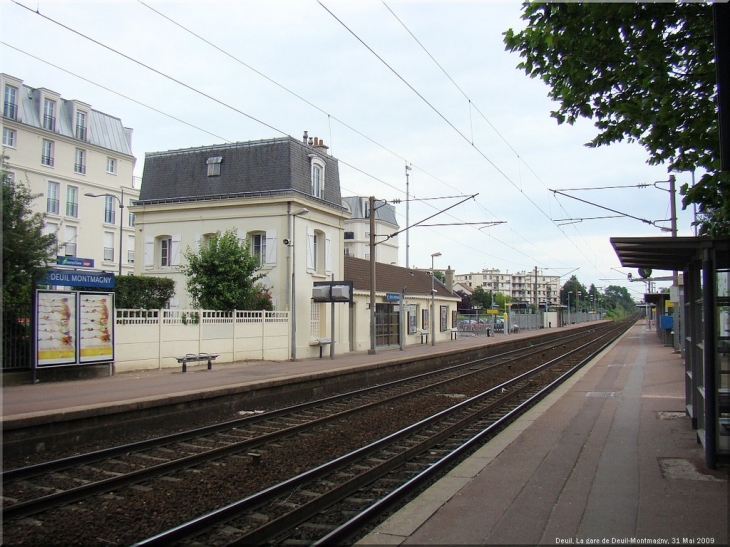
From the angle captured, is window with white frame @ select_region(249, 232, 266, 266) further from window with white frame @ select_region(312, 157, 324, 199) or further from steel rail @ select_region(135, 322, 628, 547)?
steel rail @ select_region(135, 322, 628, 547)

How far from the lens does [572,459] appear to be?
7.87m

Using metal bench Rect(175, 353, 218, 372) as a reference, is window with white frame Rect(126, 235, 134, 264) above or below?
above

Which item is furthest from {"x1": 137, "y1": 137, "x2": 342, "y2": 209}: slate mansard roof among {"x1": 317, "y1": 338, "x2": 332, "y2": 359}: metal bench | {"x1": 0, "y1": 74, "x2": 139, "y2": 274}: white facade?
{"x1": 0, "y1": 74, "x2": 139, "y2": 274}: white facade

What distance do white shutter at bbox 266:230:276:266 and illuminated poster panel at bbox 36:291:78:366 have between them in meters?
12.4

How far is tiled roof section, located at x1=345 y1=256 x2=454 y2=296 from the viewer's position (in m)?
34.2

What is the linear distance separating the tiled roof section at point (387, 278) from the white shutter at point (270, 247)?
4438 millimetres

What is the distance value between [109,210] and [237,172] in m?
26.1

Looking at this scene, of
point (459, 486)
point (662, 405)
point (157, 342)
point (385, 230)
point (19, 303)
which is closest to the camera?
point (459, 486)

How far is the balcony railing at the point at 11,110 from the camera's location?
1629 inches

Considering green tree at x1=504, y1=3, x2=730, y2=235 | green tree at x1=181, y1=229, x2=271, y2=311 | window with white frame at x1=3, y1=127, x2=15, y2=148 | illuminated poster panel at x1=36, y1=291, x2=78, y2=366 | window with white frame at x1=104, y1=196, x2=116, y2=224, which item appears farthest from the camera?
window with white frame at x1=104, y1=196, x2=116, y2=224

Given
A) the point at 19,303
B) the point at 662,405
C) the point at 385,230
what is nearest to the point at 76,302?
the point at 19,303

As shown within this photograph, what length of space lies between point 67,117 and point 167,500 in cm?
4643

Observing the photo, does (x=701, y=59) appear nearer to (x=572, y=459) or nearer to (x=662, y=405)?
(x=572, y=459)

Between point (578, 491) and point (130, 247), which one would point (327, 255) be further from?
point (130, 247)
